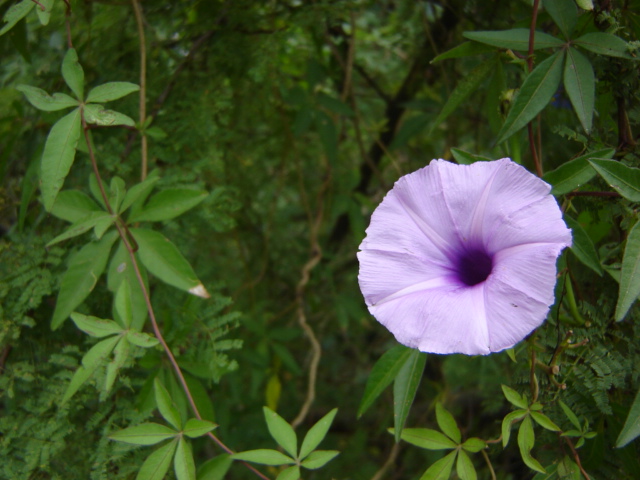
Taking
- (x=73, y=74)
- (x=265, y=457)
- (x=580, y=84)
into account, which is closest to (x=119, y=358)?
(x=265, y=457)

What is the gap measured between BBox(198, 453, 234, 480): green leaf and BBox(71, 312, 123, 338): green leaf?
299 millimetres

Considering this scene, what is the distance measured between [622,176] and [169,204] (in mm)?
837

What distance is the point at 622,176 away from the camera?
3.07 ft

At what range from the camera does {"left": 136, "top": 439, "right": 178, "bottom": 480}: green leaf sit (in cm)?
100

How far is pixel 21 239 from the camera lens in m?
1.36

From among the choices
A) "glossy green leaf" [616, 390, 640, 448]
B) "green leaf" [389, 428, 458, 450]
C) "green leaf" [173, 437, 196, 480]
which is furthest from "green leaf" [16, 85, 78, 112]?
"glossy green leaf" [616, 390, 640, 448]

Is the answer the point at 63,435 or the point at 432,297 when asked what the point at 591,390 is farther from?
the point at 63,435

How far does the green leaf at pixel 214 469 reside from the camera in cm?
109

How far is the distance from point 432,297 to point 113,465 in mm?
734

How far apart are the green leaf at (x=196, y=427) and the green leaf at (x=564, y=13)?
95 cm

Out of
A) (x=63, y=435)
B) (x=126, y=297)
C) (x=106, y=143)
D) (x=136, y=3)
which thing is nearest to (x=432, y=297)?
(x=126, y=297)

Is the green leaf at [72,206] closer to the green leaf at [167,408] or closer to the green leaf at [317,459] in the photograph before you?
the green leaf at [167,408]

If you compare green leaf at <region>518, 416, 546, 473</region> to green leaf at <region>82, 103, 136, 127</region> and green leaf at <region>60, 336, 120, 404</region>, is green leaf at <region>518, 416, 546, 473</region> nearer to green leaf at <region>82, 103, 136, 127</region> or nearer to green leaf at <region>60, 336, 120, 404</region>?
green leaf at <region>60, 336, 120, 404</region>

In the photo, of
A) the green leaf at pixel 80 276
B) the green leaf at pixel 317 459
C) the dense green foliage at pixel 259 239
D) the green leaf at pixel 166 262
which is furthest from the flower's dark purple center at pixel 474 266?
the green leaf at pixel 80 276
